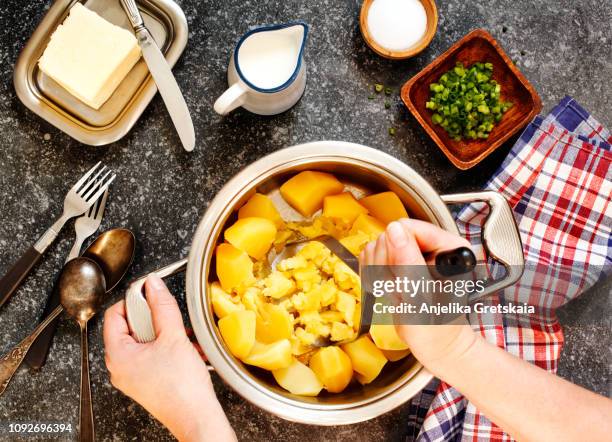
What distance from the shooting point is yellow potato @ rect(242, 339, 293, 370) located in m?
0.98

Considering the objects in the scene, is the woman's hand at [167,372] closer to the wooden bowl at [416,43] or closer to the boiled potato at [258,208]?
the boiled potato at [258,208]

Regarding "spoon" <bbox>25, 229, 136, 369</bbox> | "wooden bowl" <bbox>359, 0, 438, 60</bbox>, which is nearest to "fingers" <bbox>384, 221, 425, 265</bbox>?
"wooden bowl" <bbox>359, 0, 438, 60</bbox>

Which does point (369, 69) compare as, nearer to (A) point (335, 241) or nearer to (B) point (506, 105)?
(B) point (506, 105)

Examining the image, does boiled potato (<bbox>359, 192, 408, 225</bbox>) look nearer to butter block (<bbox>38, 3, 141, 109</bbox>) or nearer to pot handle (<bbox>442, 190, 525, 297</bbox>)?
pot handle (<bbox>442, 190, 525, 297</bbox>)

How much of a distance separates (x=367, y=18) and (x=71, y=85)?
0.58 m

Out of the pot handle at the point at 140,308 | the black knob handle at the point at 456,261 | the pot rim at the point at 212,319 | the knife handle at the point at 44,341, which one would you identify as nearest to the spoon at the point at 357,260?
the black knob handle at the point at 456,261

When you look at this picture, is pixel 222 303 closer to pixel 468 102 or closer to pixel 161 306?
pixel 161 306

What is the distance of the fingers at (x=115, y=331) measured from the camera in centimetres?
98

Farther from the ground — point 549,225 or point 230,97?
point 230,97

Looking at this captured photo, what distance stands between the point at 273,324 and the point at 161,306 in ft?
0.62

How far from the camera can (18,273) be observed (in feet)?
3.79

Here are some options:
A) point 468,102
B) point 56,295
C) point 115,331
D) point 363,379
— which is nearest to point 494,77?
point 468,102

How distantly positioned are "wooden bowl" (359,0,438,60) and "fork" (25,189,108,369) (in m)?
0.60

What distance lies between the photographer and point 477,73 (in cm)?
116
